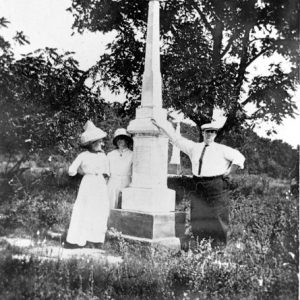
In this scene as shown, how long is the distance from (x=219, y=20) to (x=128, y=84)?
101 inches

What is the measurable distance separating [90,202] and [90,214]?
176mm

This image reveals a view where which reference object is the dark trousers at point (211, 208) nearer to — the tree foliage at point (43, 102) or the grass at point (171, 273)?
the grass at point (171, 273)

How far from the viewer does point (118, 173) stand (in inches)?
276

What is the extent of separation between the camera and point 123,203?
6625 mm

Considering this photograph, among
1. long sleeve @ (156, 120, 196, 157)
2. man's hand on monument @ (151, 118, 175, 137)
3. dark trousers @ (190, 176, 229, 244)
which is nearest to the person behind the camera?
dark trousers @ (190, 176, 229, 244)

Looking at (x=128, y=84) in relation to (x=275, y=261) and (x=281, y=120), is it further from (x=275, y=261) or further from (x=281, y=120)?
(x=275, y=261)

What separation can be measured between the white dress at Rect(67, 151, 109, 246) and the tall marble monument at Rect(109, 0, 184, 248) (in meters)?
0.21

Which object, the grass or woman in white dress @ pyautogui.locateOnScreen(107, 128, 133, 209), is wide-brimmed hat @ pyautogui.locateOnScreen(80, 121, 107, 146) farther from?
the grass

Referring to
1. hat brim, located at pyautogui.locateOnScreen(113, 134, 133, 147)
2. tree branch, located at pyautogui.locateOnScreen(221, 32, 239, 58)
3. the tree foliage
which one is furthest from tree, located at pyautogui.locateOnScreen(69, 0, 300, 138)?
hat brim, located at pyautogui.locateOnScreen(113, 134, 133, 147)

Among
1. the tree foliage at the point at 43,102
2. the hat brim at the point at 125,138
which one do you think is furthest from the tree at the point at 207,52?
the hat brim at the point at 125,138

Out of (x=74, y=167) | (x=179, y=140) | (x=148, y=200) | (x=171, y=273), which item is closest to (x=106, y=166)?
(x=74, y=167)

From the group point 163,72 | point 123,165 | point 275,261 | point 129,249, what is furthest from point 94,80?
point 275,261

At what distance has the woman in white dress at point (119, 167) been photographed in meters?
6.98

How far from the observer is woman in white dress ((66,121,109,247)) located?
6555mm
